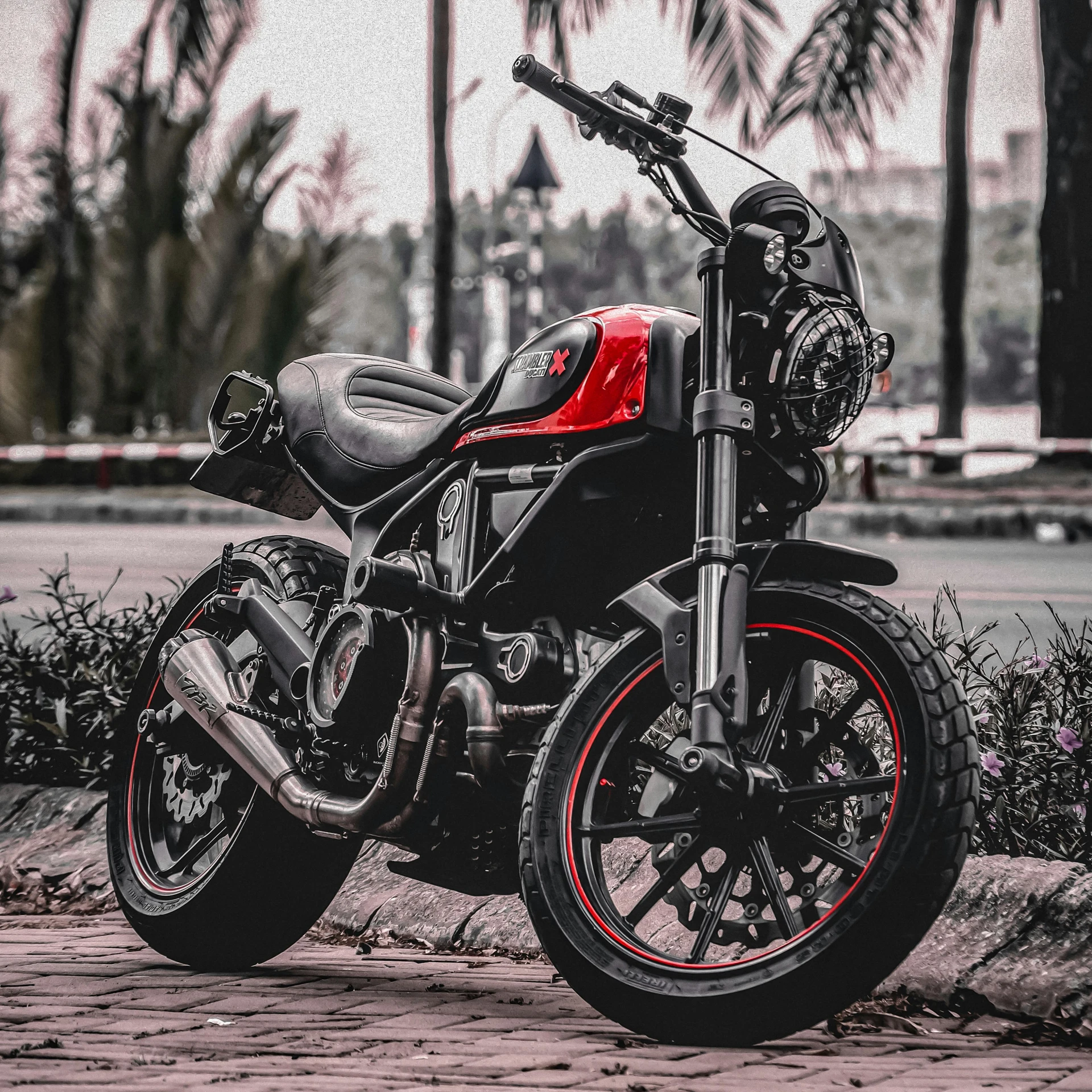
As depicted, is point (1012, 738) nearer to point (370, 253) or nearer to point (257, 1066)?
point (257, 1066)

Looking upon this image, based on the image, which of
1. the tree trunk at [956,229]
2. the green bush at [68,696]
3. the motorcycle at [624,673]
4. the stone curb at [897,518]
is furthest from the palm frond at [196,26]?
the motorcycle at [624,673]

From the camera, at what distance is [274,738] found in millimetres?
3523

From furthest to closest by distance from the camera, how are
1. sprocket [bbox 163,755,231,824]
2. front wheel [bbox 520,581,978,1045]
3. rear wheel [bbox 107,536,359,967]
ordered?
sprocket [bbox 163,755,231,824], rear wheel [bbox 107,536,359,967], front wheel [bbox 520,581,978,1045]

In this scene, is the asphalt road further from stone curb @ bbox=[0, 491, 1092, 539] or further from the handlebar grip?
the handlebar grip

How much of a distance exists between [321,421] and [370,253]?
8093 cm

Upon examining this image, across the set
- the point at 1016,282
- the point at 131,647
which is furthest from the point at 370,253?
the point at 131,647

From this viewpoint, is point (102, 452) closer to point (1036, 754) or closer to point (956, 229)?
point (956, 229)

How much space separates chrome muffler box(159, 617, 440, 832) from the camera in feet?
10.4

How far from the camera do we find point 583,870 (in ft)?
9.34

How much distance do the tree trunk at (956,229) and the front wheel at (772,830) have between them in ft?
55.4

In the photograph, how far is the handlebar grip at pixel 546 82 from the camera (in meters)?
3.07

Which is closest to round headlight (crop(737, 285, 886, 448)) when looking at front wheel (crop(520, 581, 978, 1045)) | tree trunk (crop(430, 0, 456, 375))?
front wheel (crop(520, 581, 978, 1045))

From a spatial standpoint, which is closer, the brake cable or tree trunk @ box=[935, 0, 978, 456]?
the brake cable

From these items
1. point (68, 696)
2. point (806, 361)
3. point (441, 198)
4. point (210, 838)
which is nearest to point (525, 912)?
point (210, 838)
